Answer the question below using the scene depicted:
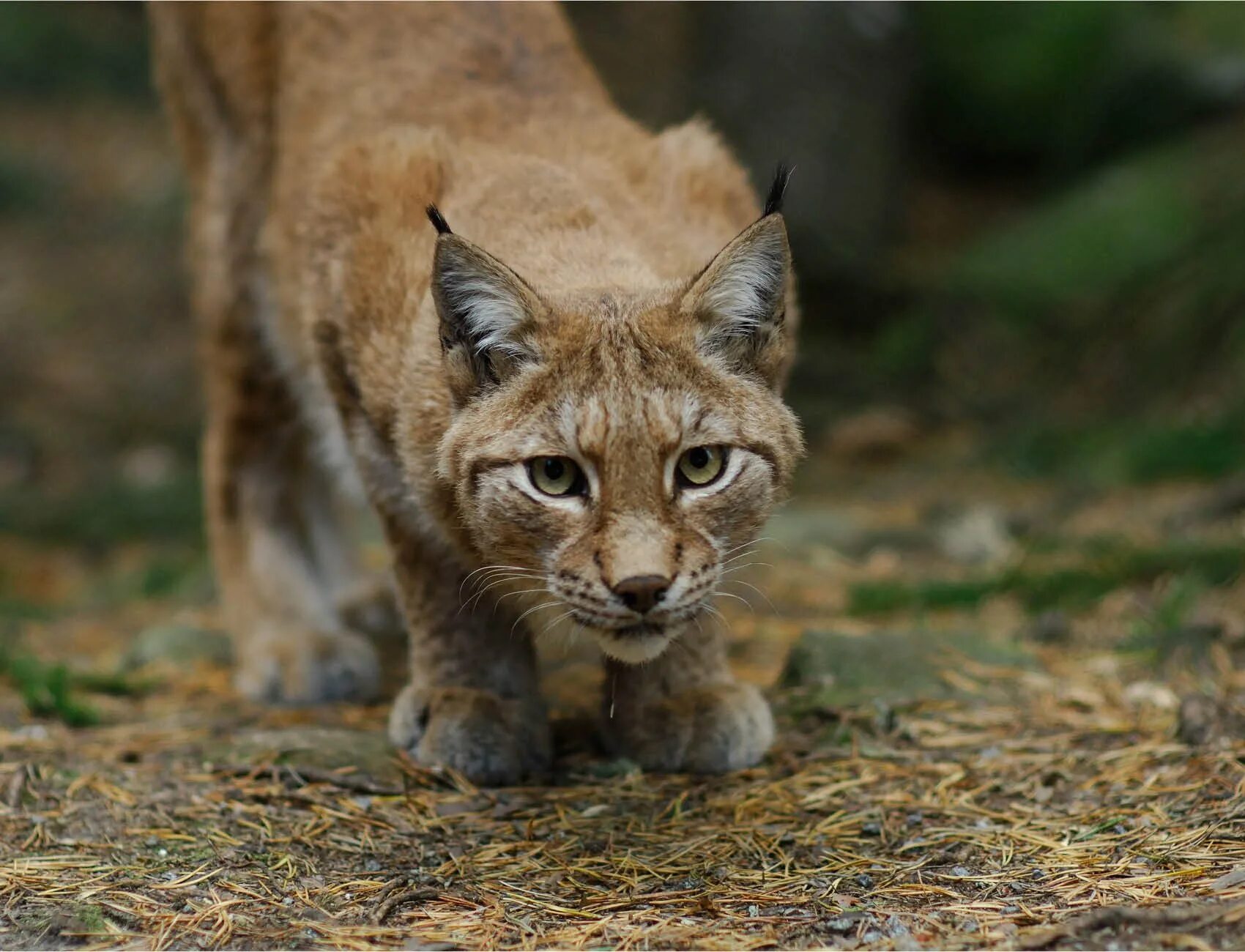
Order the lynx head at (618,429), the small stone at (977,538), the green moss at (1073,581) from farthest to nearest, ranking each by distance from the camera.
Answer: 1. the small stone at (977,538)
2. the green moss at (1073,581)
3. the lynx head at (618,429)

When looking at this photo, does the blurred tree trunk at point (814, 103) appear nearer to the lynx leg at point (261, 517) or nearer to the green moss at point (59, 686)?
the lynx leg at point (261, 517)

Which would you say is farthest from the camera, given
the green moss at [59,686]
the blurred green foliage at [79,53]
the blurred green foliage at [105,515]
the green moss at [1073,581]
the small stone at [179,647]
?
the blurred green foliage at [79,53]

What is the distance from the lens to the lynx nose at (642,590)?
119 inches

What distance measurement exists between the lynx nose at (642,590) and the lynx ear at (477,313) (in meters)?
0.65

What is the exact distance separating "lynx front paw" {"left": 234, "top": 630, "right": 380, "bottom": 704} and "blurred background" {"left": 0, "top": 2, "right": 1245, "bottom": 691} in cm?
241

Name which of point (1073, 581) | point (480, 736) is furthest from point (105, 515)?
point (1073, 581)

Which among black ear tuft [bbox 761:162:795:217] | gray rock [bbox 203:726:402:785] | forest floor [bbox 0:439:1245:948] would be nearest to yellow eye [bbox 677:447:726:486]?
black ear tuft [bbox 761:162:795:217]

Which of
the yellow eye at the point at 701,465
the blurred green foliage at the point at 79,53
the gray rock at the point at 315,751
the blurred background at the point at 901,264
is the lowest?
the gray rock at the point at 315,751

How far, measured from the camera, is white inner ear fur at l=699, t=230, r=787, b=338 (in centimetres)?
328

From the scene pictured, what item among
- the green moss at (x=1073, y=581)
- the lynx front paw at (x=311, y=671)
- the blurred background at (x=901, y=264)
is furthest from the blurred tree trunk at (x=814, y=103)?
the lynx front paw at (x=311, y=671)

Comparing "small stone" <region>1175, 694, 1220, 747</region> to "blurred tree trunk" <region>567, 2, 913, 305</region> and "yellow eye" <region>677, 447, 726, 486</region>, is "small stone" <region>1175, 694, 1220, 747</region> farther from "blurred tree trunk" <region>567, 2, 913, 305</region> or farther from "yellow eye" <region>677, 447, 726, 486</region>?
"blurred tree trunk" <region>567, 2, 913, 305</region>

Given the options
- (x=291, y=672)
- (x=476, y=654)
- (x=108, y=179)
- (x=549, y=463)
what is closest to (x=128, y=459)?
(x=108, y=179)

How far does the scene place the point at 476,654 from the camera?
408 cm

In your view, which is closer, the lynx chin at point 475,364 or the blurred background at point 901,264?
the lynx chin at point 475,364
